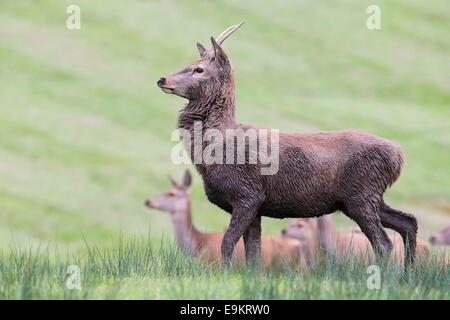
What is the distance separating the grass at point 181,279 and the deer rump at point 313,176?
540 millimetres

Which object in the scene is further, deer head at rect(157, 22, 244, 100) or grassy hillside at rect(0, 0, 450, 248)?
grassy hillside at rect(0, 0, 450, 248)

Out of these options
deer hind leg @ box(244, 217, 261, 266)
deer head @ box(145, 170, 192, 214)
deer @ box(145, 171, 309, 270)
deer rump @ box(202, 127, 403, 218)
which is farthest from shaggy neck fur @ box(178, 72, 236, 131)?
deer head @ box(145, 170, 192, 214)

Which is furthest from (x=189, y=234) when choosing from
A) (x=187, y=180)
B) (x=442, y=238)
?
(x=442, y=238)

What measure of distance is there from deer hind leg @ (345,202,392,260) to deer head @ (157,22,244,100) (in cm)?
144

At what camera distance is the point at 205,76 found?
8.51 m

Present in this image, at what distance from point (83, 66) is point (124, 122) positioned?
3306 mm

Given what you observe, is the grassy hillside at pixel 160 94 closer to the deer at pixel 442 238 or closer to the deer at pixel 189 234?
the deer at pixel 442 238

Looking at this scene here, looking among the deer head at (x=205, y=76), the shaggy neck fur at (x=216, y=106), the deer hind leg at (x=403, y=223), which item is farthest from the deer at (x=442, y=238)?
the deer head at (x=205, y=76)

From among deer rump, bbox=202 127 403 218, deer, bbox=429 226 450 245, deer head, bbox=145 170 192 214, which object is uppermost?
deer head, bbox=145 170 192 214

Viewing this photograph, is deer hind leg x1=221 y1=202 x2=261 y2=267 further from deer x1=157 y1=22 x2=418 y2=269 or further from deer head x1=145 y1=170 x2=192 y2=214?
deer head x1=145 y1=170 x2=192 y2=214

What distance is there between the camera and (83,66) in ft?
84.8

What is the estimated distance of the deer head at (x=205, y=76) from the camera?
27.7 feet

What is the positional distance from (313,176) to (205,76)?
116 centimetres

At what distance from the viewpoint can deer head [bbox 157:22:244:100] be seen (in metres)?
8.45
